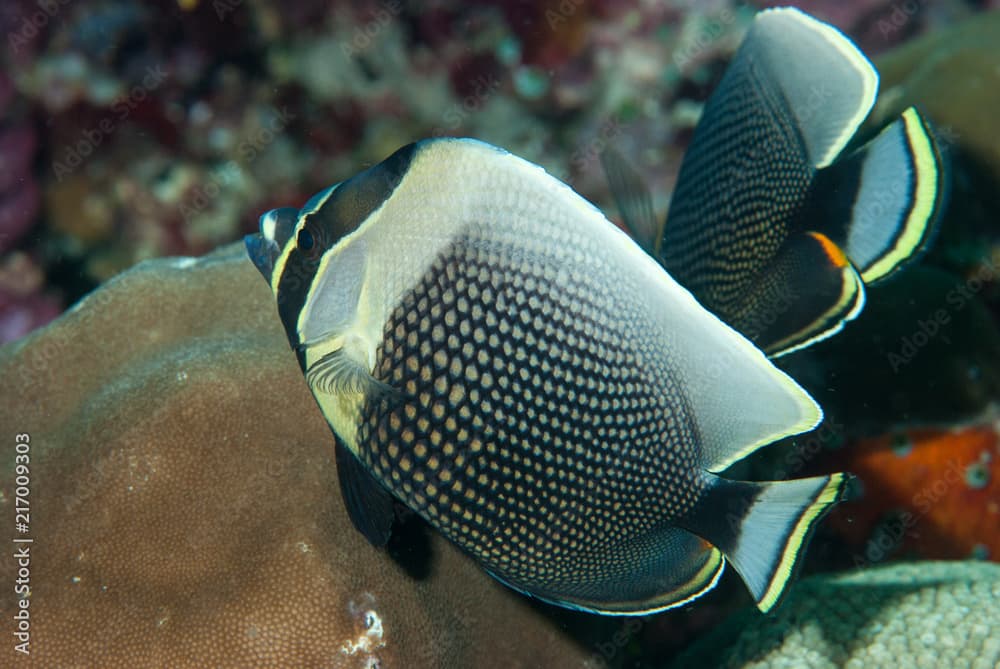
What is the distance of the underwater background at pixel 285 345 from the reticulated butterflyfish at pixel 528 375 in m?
0.67

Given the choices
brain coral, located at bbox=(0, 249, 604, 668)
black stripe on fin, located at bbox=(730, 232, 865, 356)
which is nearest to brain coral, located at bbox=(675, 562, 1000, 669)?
brain coral, located at bbox=(0, 249, 604, 668)

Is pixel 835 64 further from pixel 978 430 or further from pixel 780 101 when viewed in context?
pixel 978 430

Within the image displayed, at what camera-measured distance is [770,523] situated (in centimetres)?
136

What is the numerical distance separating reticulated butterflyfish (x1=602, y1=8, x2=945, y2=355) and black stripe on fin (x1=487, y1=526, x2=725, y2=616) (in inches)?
27.8

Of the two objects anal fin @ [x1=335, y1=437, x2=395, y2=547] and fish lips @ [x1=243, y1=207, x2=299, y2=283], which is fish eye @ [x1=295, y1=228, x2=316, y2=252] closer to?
fish lips @ [x1=243, y1=207, x2=299, y2=283]

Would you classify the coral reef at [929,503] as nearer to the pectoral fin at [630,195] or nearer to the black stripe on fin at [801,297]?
the black stripe on fin at [801,297]

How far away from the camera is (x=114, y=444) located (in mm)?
2002

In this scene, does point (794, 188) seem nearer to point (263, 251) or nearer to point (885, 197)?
point (885, 197)

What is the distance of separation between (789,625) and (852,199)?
1.40m

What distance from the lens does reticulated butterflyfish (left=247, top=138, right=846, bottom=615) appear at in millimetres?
1338

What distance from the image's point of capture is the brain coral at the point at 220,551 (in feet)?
5.94

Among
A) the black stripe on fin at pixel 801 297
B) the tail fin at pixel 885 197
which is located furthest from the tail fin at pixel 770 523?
the tail fin at pixel 885 197

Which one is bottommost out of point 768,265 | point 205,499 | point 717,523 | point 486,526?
point 205,499

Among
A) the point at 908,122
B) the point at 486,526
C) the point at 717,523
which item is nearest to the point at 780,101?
the point at 908,122
